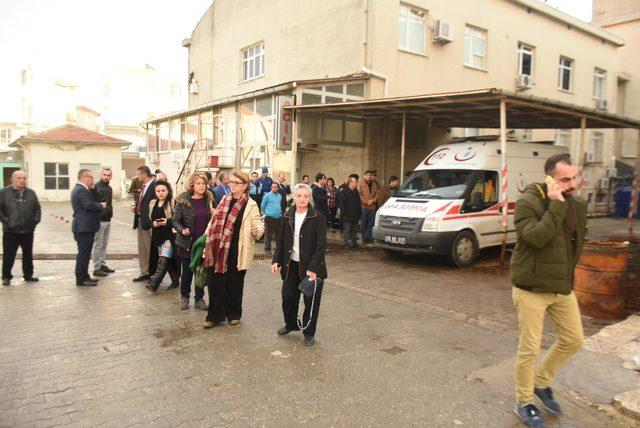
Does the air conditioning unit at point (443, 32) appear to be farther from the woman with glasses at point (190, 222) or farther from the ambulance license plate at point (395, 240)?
the woman with glasses at point (190, 222)

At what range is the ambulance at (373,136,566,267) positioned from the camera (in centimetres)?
948

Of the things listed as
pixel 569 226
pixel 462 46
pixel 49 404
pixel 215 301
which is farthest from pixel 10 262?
pixel 462 46

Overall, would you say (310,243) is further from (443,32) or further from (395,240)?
(443,32)

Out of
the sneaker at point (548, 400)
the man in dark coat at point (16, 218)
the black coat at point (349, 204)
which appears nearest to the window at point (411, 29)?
the black coat at point (349, 204)

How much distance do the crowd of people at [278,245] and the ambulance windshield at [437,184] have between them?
2.20 metres

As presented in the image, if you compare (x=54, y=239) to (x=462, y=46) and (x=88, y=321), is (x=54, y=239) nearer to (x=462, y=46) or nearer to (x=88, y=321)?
(x=88, y=321)

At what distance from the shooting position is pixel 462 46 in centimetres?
1727

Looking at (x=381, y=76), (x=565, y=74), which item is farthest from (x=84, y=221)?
(x=565, y=74)

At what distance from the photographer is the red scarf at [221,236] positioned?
5.61 meters

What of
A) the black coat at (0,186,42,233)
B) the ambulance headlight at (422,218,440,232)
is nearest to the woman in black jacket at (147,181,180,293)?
the black coat at (0,186,42,233)

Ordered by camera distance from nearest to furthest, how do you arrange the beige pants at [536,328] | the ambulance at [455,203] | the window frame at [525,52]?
1. the beige pants at [536,328]
2. the ambulance at [455,203]
3. the window frame at [525,52]

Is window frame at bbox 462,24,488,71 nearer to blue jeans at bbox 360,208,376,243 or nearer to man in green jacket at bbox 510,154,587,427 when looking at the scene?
blue jeans at bbox 360,208,376,243

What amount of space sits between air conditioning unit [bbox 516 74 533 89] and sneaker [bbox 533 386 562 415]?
1755 cm

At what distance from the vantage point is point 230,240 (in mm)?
5633
